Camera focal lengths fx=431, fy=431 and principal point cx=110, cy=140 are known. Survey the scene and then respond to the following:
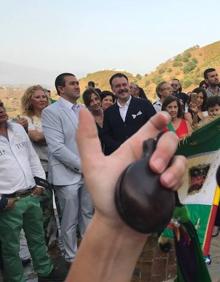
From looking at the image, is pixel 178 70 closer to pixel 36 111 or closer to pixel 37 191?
pixel 36 111

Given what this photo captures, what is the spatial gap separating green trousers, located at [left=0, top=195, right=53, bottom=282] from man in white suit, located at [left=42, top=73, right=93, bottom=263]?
484 mm

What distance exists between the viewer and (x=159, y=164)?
2.92 ft

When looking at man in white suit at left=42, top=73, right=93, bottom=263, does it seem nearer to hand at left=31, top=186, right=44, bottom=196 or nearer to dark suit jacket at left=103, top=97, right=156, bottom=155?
hand at left=31, top=186, right=44, bottom=196

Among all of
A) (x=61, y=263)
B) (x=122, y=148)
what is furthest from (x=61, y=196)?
(x=122, y=148)

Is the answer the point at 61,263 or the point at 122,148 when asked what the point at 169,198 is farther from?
the point at 61,263

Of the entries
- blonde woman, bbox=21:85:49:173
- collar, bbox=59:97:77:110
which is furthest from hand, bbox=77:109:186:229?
blonde woman, bbox=21:85:49:173

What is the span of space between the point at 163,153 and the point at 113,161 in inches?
5.4

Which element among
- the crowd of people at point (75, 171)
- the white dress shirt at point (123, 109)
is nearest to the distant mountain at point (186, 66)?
the white dress shirt at point (123, 109)

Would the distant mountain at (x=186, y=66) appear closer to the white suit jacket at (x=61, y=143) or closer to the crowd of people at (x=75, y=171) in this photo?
the crowd of people at (x=75, y=171)

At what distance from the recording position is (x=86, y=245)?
3.15 ft

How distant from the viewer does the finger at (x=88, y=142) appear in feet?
3.27

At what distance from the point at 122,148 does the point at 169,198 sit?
0.20 m

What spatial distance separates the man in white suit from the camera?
4191 mm

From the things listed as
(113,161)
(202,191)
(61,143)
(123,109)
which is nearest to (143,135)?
(113,161)
